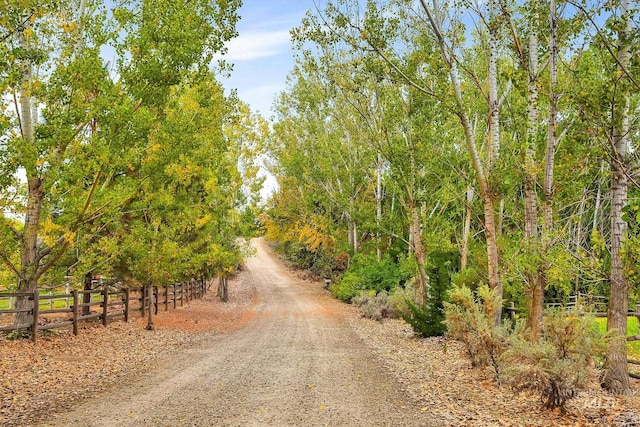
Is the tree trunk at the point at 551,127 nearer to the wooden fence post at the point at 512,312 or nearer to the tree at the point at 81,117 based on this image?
the wooden fence post at the point at 512,312

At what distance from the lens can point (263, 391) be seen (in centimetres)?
802

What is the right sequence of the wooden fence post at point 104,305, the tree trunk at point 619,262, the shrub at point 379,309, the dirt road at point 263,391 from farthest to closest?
the shrub at point 379,309 < the wooden fence post at point 104,305 < the tree trunk at point 619,262 < the dirt road at point 263,391

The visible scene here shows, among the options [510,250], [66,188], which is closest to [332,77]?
[66,188]

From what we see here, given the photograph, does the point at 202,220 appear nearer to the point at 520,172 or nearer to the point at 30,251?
the point at 30,251

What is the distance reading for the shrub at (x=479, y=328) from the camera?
28.3ft

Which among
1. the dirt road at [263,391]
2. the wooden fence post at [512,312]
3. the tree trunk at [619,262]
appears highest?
the tree trunk at [619,262]

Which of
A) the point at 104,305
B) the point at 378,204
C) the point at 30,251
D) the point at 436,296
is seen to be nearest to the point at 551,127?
the point at 436,296

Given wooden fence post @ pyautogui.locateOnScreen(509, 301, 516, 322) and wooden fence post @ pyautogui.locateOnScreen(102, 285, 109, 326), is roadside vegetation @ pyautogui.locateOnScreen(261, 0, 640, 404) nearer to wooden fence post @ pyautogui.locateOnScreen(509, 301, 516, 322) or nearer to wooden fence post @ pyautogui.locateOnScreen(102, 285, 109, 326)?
wooden fence post @ pyautogui.locateOnScreen(509, 301, 516, 322)

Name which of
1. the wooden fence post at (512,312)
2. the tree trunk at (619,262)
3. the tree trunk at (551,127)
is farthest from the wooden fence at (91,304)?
the tree trunk at (619,262)

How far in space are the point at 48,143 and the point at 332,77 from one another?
1121 centimetres

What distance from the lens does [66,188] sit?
11320 millimetres

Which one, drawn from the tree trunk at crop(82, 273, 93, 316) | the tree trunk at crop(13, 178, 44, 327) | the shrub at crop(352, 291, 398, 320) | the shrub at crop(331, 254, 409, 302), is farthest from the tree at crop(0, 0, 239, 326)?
the shrub at crop(331, 254, 409, 302)

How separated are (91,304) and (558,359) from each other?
1306cm

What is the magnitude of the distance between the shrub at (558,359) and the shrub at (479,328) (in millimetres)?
1152
